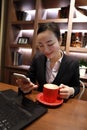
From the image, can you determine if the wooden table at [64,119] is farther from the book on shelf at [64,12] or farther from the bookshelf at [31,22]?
the book on shelf at [64,12]

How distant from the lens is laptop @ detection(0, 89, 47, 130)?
65 centimetres

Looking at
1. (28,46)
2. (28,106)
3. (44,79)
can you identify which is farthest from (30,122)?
(28,46)

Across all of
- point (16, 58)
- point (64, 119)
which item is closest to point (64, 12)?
point (16, 58)

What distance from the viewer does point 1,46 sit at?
309 centimetres

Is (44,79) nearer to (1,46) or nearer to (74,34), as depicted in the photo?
(74,34)

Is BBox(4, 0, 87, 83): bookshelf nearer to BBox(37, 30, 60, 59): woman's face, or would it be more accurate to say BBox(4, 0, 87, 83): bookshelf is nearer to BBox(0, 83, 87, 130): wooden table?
BBox(37, 30, 60, 59): woman's face

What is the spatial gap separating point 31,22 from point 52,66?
1.57m

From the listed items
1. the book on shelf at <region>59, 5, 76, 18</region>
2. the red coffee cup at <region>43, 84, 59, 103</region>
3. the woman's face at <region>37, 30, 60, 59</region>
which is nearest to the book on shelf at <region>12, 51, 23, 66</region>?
the book on shelf at <region>59, 5, 76, 18</region>

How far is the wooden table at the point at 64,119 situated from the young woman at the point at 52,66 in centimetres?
14

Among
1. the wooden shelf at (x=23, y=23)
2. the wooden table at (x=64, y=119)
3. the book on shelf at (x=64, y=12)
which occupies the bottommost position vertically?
the wooden table at (x=64, y=119)

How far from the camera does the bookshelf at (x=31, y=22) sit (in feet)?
8.10

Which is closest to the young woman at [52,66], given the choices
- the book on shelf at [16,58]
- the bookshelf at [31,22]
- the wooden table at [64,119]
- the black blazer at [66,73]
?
the black blazer at [66,73]

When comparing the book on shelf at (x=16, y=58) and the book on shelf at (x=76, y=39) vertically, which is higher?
the book on shelf at (x=76, y=39)

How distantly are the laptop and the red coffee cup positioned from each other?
53 millimetres
